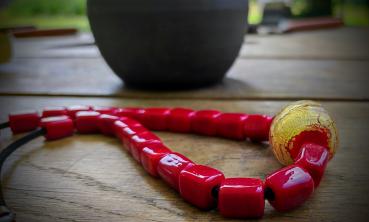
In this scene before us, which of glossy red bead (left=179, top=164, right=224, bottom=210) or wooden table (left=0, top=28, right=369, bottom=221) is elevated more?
glossy red bead (left=179, top=164, right=224, bottom=210)

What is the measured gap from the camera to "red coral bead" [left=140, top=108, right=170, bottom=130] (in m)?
0.62

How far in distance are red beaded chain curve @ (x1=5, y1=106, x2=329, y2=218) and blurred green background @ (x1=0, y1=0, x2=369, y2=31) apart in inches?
108

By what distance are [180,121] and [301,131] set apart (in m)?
0.21

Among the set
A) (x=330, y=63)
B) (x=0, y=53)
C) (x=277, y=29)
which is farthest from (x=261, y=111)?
(x=277, y=29)

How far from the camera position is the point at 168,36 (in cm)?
80

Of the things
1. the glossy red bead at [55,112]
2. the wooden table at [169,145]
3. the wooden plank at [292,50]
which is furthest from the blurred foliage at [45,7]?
the glossy red bead at [55,112]

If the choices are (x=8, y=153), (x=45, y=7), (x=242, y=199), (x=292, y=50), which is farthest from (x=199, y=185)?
(x=45, y=7)

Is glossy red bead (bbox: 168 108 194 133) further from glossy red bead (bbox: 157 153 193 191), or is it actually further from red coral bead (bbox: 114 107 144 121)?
glossy red bead (bbox: 157 153 193 191)

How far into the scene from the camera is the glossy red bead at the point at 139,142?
1.61 feet

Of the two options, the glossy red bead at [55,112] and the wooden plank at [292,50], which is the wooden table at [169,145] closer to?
the glossy red bead at [55,112]

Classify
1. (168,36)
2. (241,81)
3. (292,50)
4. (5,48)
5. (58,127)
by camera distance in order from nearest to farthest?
1. (58,127)
2. (168,36)
3. (241,81)
4. (5,48)
5. (292,50)

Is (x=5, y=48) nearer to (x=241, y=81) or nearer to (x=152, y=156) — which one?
(x=241, y=81)

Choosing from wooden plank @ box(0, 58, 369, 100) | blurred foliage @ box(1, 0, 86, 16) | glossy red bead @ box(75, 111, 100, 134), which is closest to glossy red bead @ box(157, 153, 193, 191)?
glossy red bead @ box(75, 111, 100, 134)

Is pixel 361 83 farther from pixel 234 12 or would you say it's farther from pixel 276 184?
pixel 276 184
